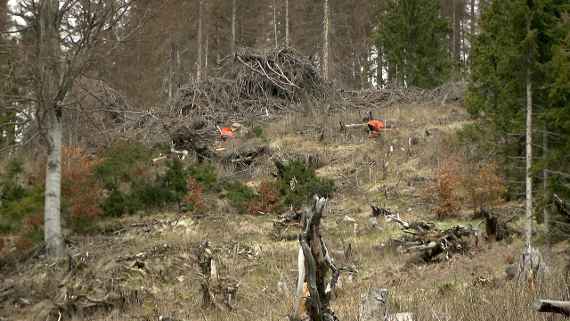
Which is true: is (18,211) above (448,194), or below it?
below

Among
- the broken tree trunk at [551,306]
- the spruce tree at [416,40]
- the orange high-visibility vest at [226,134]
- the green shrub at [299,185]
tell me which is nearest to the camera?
the broken tree trunk at [551,306]

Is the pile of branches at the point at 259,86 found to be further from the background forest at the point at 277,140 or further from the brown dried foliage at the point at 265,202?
the brown dried foliage at the point at 265,202

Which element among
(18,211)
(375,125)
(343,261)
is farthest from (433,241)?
(375,125)

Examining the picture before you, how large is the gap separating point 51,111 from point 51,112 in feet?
0.15

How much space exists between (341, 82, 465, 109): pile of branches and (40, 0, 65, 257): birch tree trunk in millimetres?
16470

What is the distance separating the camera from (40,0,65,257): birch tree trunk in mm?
11688

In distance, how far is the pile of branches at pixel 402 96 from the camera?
2611 cm

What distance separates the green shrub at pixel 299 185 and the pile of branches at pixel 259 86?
9970mm

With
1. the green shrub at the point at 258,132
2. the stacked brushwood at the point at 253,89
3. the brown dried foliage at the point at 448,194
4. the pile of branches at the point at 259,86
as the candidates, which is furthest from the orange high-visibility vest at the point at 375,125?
the brown dried foliage at the point at 448,194

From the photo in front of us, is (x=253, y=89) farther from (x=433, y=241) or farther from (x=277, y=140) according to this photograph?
(x=433, y=241)

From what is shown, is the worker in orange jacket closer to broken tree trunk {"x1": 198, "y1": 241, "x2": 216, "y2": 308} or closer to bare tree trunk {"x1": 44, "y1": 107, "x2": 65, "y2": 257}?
broken tree trunk {"x1": 198, "y1": 241, "x2": 216, "y2": 308}

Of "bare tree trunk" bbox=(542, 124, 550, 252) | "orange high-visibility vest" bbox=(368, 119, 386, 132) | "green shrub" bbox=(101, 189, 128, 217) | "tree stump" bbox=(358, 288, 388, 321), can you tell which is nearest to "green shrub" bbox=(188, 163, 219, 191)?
"green shrub" bbox=(101, 189, 128, 217)

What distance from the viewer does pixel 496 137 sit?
13477 mm

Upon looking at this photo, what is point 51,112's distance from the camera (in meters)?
12.1
